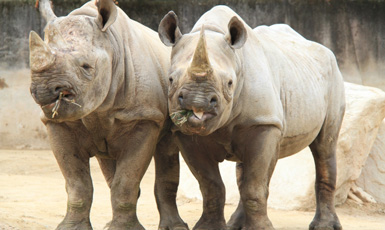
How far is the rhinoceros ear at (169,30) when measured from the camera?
6566 mm

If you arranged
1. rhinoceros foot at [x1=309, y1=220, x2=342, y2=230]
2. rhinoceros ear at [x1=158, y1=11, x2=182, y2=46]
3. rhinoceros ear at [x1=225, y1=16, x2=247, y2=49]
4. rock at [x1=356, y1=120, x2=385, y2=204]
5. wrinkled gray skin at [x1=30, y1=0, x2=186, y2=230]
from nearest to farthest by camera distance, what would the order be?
wrinkled gray skin at [x1=30, y1=0, x2=186, y2=230], rhinoceros ear at [x1=225, y1=16, x2=247, y2=49], rhinoceros ear at [x1=158, y1=11, x2=182, y2=46], rhinoceros foot at [x1=309, y1=220, x2=342, y2=230], rock at [x1=356, y1=120, x2=385, y2=204]

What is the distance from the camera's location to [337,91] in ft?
28.1

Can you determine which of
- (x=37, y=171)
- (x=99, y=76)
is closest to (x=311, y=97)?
(x=99, y=76)

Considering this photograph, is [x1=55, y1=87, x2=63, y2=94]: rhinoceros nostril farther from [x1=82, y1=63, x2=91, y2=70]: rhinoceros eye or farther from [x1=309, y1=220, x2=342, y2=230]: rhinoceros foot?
[x1=309, y1=220, x2=342, y2=230]: rhinoceros foot

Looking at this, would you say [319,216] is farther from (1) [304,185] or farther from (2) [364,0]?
(2) [364,0]

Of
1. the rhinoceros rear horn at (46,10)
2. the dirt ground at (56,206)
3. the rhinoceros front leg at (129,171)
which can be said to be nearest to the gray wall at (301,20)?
the dirt ground at (56,206)

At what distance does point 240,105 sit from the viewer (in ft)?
21.7

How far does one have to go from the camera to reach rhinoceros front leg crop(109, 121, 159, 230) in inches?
259

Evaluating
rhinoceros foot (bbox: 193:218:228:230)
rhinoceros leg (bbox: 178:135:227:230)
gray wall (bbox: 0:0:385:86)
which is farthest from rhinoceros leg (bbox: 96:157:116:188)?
gray wall (bbox: 0:0:385:86)

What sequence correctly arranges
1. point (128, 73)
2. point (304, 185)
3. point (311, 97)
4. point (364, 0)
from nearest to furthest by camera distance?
point (128, 73), point (311, 97), point (304, 185), point (364, 0)

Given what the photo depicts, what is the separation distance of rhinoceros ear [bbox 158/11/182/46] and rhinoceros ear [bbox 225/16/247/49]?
1.43 feet

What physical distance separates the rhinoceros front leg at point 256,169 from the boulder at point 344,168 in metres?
3.20

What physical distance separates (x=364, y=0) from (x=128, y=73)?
816cm

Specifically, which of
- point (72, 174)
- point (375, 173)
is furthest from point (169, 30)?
point (375, 173)
